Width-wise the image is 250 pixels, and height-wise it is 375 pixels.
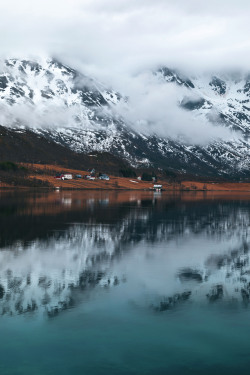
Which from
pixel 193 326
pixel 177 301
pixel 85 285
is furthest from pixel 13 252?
pixel 193 326

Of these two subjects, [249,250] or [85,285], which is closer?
[85,285]

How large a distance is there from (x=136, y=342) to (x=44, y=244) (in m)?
41.0

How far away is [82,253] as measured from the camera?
65688 millimetres

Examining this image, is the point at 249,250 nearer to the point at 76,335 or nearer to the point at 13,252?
the point at 13,252

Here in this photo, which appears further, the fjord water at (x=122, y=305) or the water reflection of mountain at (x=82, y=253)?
the water reflection of mountain at (x=82, y=253)

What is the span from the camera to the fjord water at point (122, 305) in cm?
3061

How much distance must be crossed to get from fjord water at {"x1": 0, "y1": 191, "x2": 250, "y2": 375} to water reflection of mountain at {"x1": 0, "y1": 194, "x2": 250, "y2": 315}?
16 centimetres

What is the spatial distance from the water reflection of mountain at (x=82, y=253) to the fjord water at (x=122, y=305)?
0.54 feet

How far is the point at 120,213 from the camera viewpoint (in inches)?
5079

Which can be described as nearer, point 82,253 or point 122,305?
point 122,305

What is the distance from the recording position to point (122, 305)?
136 feet

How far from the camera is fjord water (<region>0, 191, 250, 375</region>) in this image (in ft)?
100

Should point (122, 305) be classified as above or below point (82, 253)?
below

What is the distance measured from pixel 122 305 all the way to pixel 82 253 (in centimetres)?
2505
